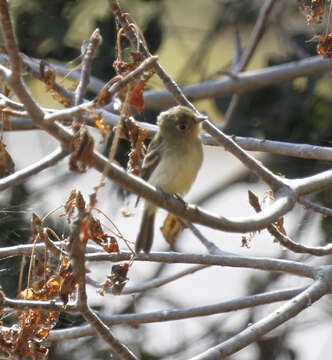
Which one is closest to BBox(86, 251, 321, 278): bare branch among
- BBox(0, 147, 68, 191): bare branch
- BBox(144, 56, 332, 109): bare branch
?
BBox(0, 147, 68, 191): bare branch

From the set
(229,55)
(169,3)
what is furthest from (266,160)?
(229,55)

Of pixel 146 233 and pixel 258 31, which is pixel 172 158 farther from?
pixel 258 31

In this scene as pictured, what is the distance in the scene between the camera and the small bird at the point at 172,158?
244 centimetres

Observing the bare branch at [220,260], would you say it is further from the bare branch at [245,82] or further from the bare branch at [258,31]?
the bare branch at [245,82]

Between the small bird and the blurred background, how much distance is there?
1367 mm

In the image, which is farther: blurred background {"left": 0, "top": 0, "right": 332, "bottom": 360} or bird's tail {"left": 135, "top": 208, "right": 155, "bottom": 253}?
blurred background {"left": 0, "top": 0, "right": 332, "bottom": 360}

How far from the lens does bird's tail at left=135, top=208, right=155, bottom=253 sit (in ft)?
7.73

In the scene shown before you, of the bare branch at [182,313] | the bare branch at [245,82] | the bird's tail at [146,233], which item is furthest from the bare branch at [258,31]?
the bird's tail at [146,233]

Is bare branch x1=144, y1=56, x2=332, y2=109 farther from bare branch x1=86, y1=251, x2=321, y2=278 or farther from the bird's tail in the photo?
the bird's tail

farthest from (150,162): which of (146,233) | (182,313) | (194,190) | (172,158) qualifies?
(194,190)

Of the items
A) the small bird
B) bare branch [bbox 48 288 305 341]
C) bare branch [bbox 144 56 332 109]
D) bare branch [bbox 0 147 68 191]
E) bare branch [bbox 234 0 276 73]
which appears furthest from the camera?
bare branch [bbox 144 56 332 109]

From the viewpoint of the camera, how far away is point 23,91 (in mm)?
1630

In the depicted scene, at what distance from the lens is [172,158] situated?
2484mm

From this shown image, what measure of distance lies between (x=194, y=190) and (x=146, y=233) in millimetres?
3768
